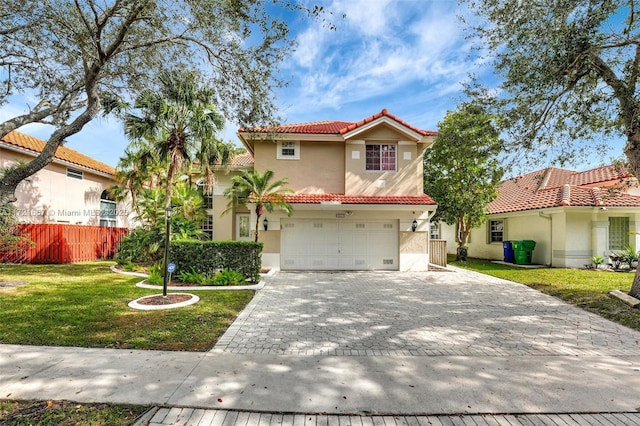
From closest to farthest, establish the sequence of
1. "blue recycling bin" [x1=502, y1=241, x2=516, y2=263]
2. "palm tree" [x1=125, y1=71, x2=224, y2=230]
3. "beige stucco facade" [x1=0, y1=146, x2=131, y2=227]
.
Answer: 1. "palm tree" [x1=125, y1=71, x2=224, y2=230]
2. "beige stucco facade" [x1=0, y1=146, x2=131, y2=227]
3. "blue recycling bin" [x1=502, y1=241, x2=516, y2=263]

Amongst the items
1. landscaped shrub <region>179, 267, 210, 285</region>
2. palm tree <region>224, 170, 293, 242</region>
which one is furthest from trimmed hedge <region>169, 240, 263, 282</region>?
palm tree <region>224, 170, 293, 242</region>

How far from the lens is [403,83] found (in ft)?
41.5

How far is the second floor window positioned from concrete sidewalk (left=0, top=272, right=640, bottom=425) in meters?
9.06

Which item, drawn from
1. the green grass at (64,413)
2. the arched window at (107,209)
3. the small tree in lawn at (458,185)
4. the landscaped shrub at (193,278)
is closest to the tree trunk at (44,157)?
the landscaped shrub at (193,278)

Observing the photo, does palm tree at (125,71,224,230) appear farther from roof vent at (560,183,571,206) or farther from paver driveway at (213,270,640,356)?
roof vent at (560,183,571,206)

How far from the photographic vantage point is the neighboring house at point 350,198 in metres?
14.0

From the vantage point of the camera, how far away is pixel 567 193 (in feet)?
52.3

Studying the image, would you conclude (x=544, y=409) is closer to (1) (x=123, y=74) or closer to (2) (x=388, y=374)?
(2) (x=388, y=374)

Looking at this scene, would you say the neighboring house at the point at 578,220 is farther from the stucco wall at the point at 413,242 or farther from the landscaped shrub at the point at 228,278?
the landscaped shrub at the point at 228,278

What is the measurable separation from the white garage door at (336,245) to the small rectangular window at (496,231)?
411 inches

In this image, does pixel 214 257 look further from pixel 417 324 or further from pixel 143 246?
pixel 417 324

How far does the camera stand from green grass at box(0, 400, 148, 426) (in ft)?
9.84

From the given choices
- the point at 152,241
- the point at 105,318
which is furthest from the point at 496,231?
the point at 105,318

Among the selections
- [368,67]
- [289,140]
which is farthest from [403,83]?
[289,140]
